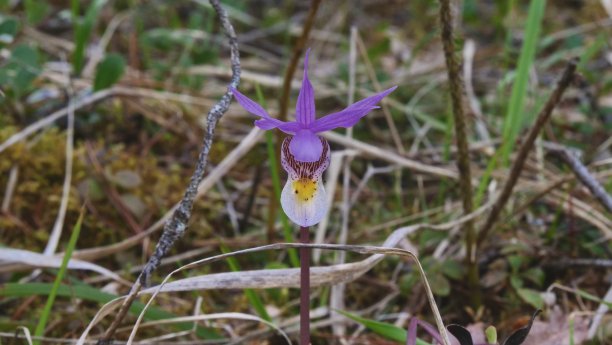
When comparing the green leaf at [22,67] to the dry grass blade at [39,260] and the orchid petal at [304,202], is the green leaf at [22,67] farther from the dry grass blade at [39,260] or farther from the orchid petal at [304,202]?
the orchid petal at [304,202]

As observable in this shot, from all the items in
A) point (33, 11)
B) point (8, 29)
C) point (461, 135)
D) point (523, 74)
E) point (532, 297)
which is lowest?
point (532, 297)

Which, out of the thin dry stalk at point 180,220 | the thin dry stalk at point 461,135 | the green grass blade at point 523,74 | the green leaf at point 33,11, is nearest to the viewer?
the thin dry stalk at point 180,220

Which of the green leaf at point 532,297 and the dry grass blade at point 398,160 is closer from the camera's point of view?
the green leaf at point 532,297

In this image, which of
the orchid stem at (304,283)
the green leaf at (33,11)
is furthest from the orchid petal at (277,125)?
the green leaf at (33,11)

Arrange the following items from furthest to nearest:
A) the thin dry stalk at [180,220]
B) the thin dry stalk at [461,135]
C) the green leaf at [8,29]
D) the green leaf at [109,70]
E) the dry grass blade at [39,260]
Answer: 1. the green leaf at [109,70]
2. the green leaf at [8,29]
3. the dry grass blade at [39,260]
4. the thin dry stalk at [461,135]
5. the thin dry stalk at [180,220]

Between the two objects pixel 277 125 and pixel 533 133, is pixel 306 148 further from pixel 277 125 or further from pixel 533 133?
pixel 533 133

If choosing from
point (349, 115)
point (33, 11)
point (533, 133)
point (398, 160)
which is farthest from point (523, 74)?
point (33, 11)
